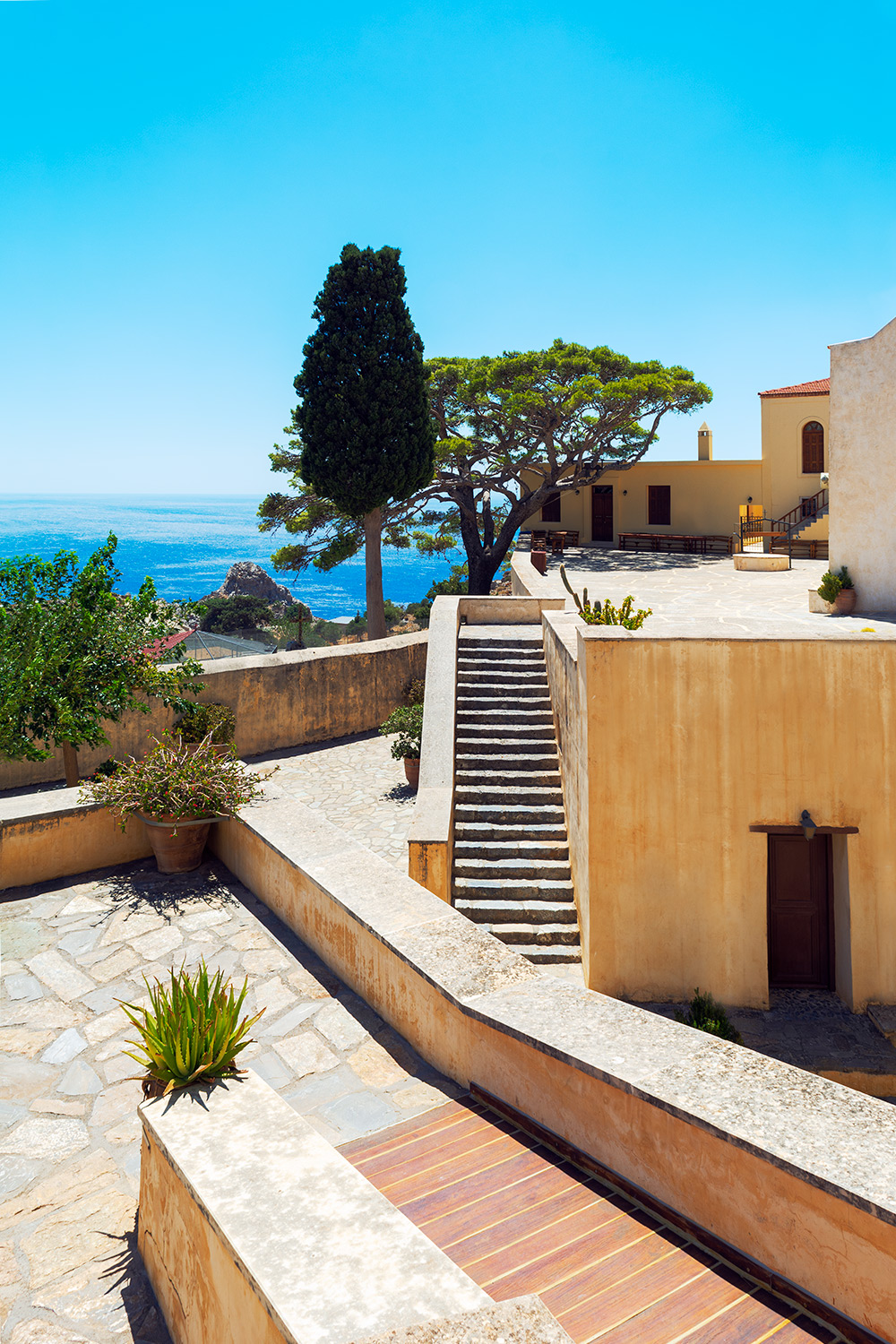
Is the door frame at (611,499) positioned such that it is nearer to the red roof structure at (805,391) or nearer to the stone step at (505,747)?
the red roof structure at (805,391)

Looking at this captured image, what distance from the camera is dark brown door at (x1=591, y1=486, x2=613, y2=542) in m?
34.2

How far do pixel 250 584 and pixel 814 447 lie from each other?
35672 millimetres

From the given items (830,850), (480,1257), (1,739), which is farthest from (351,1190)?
(830,850)

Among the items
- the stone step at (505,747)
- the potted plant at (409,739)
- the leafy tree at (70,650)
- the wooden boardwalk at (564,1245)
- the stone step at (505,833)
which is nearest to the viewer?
the wooden boardwalk at (564,1245)

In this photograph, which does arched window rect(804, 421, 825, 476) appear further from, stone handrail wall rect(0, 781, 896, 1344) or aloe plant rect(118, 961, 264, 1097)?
aloe plant rect(118, 961, 264, 1097)

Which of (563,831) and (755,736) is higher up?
(755,736)

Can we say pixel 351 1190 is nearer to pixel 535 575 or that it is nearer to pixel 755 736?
pixel 755 736

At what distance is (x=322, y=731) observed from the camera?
13961 mm

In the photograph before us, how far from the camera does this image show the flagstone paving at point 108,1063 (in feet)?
9.87

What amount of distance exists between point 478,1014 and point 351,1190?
112 centimetres

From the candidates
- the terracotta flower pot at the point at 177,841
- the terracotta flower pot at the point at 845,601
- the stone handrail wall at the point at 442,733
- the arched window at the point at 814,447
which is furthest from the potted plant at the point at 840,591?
the arched window at the point at 814,447

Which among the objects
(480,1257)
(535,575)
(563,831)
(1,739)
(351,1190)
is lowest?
(563,831)

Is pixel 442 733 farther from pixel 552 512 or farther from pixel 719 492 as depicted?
pixel 552 512

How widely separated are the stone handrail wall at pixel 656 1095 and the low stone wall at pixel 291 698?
7.33 m
